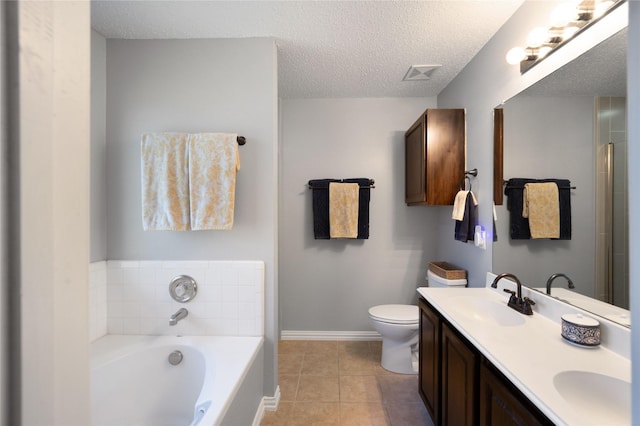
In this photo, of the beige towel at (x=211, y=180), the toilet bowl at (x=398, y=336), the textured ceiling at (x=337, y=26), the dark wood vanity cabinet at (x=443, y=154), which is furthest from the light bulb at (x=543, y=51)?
the toilet bowl at (x=398, y=336)

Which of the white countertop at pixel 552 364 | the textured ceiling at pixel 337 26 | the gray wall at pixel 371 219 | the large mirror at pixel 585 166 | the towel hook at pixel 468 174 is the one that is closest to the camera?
the white countertop at pixel 552 364

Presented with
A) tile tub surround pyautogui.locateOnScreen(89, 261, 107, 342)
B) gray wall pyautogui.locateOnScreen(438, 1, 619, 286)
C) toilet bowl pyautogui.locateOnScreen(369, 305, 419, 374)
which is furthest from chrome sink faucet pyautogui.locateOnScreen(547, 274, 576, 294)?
tile tub surround pyautogui.locateOnScreen(89, 261, 107, 342)

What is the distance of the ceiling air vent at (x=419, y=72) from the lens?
221 centimetres

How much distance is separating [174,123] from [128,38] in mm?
649

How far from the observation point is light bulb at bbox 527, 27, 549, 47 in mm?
1384

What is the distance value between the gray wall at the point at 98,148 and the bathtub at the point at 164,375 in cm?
67

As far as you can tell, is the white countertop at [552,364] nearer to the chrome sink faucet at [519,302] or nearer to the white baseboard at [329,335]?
the chrome sink faucet at [519,302]

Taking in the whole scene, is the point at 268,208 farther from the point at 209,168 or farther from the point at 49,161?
the point at 49,161

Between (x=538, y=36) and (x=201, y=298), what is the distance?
2.44 meters

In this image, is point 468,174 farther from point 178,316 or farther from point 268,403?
point 178,316

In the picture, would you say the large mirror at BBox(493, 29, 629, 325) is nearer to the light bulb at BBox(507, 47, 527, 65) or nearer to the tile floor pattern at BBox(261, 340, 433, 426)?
the light bulb at BBox(507, 47, 527, 65)

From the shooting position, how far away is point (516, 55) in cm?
152

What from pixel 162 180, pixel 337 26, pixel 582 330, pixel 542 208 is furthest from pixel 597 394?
pixel 162 180

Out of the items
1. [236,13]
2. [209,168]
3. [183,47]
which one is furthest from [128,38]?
[209,168]
